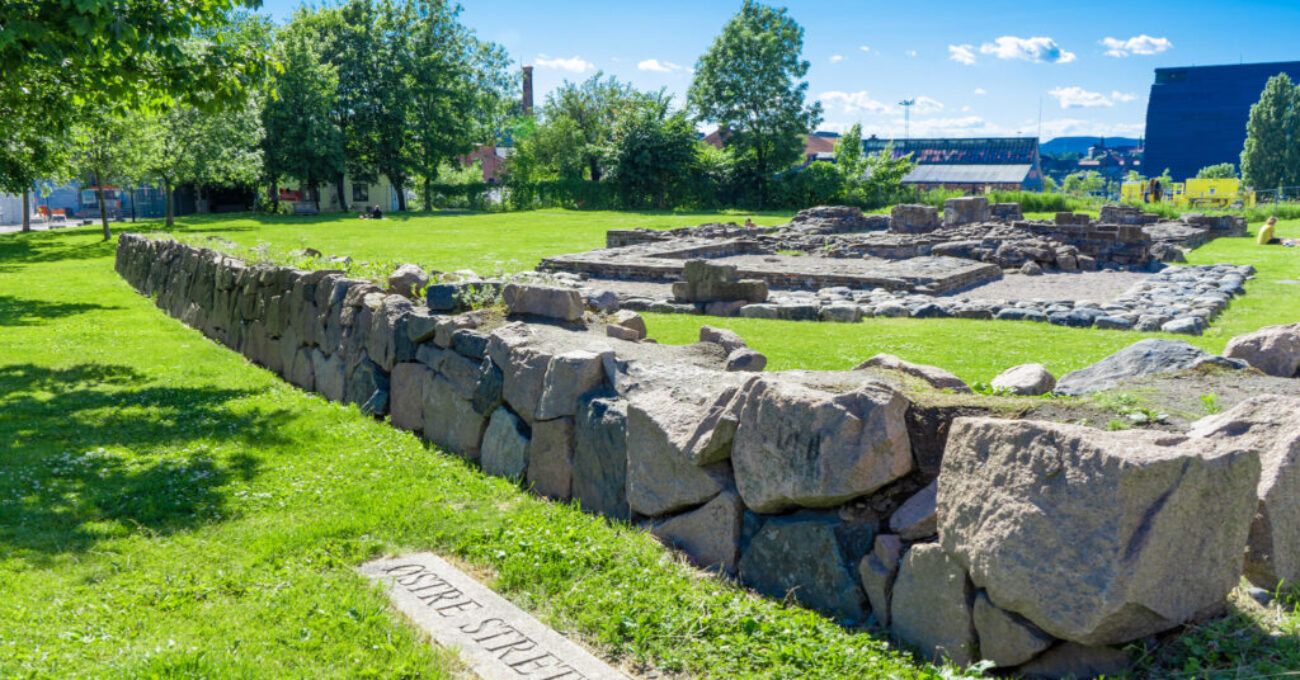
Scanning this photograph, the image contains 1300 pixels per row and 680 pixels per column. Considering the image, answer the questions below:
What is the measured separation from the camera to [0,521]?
5090 mm

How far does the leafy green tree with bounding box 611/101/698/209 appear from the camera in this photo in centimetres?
4728

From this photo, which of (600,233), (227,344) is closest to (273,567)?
(227,344)

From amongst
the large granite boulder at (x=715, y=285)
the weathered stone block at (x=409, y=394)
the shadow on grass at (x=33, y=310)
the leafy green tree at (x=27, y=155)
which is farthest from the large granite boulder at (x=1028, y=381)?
the shadow on grass at (x=33, y=310)

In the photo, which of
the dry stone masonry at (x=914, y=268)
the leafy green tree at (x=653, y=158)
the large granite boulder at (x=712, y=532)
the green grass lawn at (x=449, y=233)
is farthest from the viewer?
→ the leafy green tree at (x=653, y=158)

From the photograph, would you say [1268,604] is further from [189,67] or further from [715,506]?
[189,67]

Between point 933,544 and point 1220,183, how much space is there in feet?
198

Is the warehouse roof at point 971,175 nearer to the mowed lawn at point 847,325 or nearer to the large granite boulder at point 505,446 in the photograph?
the mowed lawn at point 847,325

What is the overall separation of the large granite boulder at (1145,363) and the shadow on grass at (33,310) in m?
13.1

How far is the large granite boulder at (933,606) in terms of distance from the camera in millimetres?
3324

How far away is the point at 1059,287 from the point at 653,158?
31.2 meters

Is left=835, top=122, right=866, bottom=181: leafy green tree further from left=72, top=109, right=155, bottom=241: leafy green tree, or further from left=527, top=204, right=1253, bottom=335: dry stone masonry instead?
left=72, top=109, right=155, bottom=241: leafy green tree

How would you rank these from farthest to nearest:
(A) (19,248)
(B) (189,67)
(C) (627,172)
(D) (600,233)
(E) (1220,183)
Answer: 1. (E) (1220,183)
2. (C) (627,172)
3. (D) (600,233)
4. (A) (19,248)
5. (B) (189,67)

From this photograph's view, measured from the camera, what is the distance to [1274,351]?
18.6 ft

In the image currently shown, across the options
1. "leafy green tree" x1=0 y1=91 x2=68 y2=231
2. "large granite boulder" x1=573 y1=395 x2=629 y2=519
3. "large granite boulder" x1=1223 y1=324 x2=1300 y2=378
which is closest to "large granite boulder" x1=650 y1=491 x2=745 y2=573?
"large granite boulder" x1=573 y1=395 x2=629 y2=519
